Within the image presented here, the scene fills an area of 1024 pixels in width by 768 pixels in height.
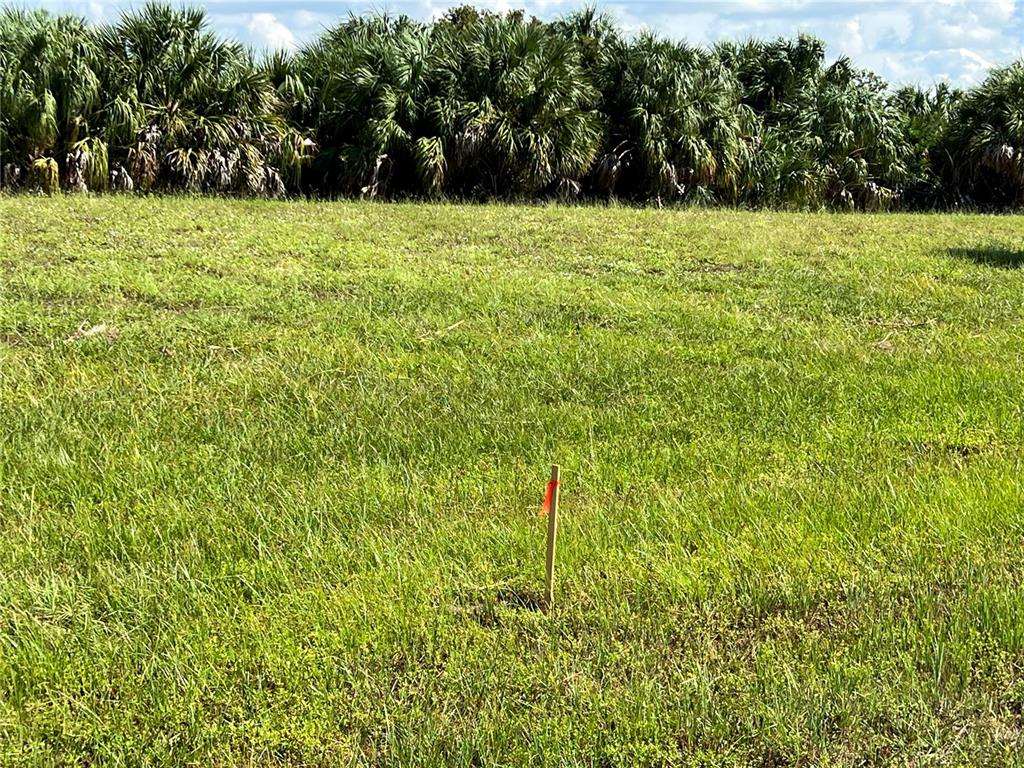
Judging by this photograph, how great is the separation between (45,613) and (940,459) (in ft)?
11.8

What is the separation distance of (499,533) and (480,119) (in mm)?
14249

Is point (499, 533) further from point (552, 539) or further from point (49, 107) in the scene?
point (49, 107)

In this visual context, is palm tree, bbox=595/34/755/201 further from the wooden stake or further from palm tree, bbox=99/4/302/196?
the wooden stake

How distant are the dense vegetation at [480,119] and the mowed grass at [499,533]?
30.3 feet

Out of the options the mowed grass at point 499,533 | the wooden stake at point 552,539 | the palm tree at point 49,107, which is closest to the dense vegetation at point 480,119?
the palm tree at point 49,107

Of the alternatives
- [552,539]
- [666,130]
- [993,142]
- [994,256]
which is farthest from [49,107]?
[993,142]

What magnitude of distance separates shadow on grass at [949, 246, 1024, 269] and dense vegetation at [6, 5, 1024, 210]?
7.48 meters

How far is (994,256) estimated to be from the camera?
420 inches

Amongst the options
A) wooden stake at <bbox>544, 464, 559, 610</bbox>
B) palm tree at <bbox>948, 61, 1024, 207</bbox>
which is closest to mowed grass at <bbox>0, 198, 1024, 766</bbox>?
wooden stake at <bbox>544, 464, 559, 610</bbox>

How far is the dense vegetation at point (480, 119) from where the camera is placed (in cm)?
1515

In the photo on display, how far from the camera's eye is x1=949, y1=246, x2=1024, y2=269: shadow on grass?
10.1 m

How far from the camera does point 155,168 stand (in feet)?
50.6

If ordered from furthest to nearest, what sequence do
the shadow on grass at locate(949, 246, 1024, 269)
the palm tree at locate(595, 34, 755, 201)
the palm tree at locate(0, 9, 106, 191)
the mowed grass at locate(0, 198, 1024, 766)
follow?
the palm tree at locate(595, 34, 755, 201) < the palm tree at locate(0, 9, 106, 191) < the shadow on grass at locate(949, 246, 1024, 269) < the mowed grass at locate(0, 198, 1024, 766)

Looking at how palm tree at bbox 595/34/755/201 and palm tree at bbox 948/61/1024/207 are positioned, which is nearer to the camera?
palm tree at bbox 595/34/755/201
